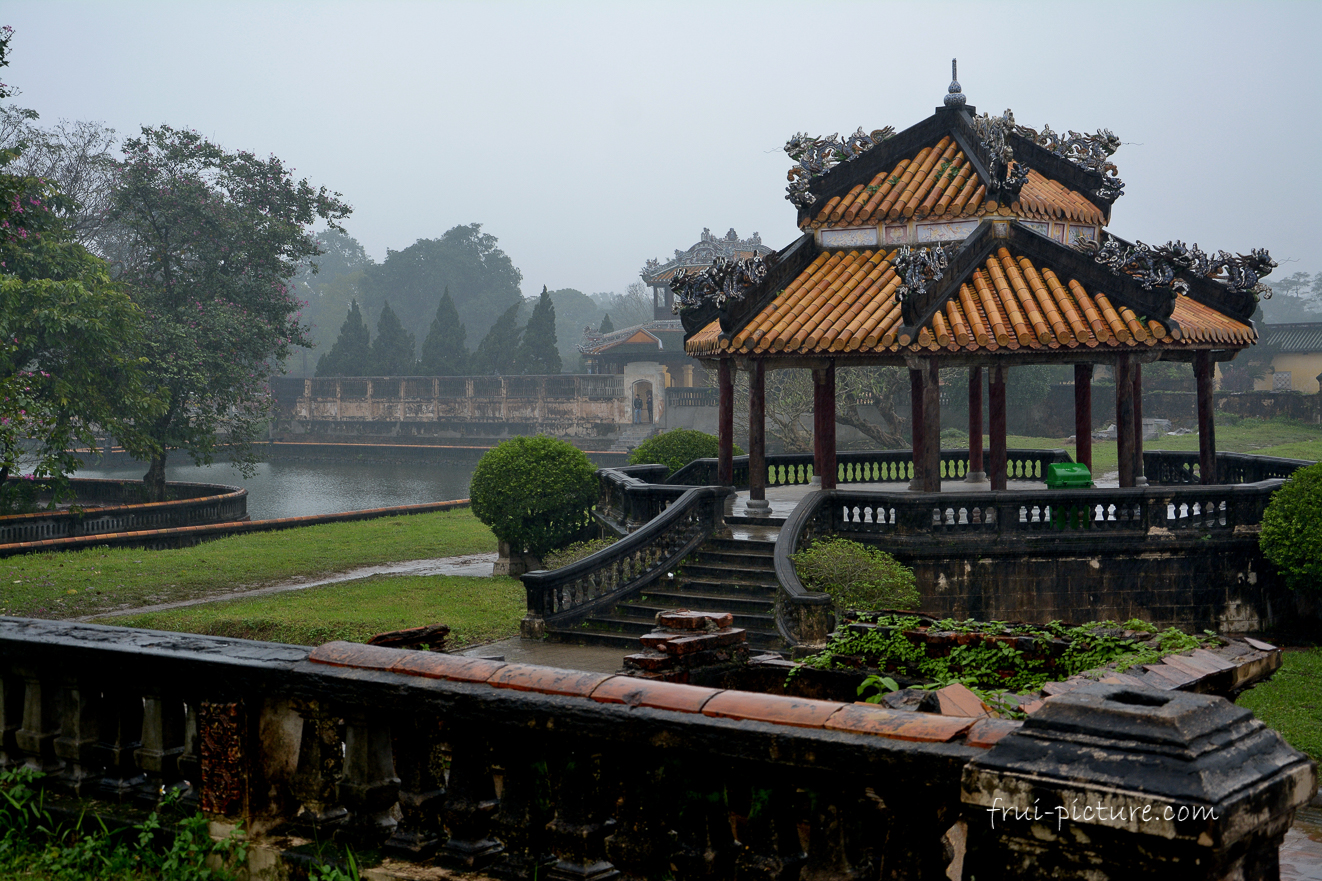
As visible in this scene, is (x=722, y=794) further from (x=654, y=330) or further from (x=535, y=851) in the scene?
(x=654, y=330)

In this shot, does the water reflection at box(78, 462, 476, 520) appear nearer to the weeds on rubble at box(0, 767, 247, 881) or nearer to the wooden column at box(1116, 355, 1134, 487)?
the wooden column at box(1116, 355, 1134, 487)

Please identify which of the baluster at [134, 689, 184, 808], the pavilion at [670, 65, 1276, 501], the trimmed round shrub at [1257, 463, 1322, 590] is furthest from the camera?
the pavilion at [670, 65, 1276, 501]

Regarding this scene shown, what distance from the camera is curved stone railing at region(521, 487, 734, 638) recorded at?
1471 cm

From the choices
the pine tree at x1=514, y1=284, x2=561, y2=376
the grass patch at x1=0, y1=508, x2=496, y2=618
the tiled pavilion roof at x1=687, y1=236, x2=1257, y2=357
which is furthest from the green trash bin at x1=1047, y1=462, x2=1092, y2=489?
the pine tree at x1=514, y1=284, x2=561, y2=376

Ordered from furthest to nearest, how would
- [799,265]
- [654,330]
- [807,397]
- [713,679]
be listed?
[654,330] → [807,397] → [799,265] → [713,679]

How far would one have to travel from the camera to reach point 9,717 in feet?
15.2

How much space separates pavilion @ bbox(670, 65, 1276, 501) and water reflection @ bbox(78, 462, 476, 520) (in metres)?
23.3

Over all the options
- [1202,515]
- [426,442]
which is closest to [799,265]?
[1202,515]

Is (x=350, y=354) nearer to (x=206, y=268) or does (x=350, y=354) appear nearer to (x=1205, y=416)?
(x=206, y=268)

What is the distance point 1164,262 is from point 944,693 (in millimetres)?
12799

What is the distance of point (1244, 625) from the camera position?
1540 centimetres

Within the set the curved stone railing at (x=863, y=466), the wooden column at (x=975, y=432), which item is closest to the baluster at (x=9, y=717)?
the curved stone railing at (x=863, y=466)

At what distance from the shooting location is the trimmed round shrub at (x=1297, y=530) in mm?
14430

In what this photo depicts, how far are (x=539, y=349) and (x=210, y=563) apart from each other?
47.8 metres
